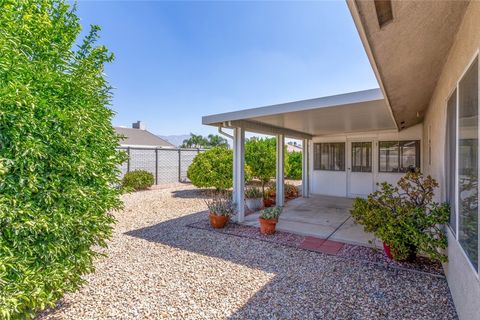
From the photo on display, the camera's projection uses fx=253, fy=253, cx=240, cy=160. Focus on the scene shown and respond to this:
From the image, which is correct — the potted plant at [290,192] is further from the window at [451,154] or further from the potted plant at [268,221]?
the window at [451,154]

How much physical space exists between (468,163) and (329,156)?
8.17m

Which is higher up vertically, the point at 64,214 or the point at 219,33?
the point at 219,33

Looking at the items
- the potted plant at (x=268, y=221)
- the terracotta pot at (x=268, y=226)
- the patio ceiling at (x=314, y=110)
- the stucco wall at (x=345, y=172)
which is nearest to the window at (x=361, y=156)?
the stucco wall at (x=345, y=172)

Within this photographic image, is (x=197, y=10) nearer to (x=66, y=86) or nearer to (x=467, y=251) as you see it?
(x=66, y=86)

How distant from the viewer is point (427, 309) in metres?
2.86

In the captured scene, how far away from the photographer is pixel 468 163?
7.87ft

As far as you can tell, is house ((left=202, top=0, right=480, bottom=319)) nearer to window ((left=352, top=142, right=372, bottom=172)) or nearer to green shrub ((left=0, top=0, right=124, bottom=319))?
green shrub ((left=0, top=0, right=124, bottom=319))

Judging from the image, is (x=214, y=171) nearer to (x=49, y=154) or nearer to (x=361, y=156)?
(x=361, y=156)

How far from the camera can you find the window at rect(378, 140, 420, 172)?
28.4ft

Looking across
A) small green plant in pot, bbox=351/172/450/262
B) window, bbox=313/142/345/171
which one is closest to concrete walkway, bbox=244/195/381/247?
small green plant in pot, bbox=351/172/450/262

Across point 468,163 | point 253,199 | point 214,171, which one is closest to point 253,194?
point 253,199

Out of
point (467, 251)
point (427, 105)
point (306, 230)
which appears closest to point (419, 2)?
point (467, 251)

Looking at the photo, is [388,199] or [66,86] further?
[388,199]

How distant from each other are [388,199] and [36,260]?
465 centimetres
